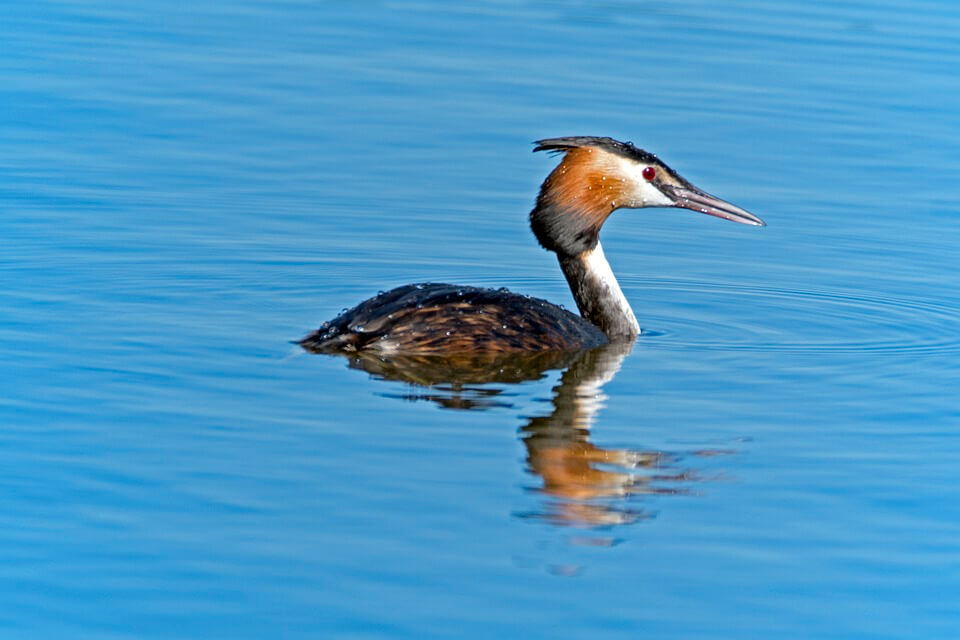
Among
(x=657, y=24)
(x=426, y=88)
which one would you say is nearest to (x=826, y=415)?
(x=426, y=88)

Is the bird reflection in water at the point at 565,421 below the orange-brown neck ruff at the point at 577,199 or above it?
below

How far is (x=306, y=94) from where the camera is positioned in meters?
16.2

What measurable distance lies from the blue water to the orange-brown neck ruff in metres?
0.81

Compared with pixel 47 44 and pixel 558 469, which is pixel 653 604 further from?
pixel 47 44

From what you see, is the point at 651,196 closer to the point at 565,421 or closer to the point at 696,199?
the point at 696,199

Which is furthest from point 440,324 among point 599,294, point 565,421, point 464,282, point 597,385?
point 464,282

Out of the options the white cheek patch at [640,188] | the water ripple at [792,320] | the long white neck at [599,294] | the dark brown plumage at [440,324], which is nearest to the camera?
the dark brown plumage at [440,324]

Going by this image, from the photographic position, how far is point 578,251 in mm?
10477

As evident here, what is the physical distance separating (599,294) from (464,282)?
110cm

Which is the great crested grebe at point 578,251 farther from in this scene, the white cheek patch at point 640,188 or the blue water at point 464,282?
the blue water at point 464,282

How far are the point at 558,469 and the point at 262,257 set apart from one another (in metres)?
4.49

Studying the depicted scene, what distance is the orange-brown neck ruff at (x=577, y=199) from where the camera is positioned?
1034 centimetres

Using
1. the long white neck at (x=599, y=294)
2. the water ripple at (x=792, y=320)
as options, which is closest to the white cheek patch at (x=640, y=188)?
the long white neck at (x=599, y=294)

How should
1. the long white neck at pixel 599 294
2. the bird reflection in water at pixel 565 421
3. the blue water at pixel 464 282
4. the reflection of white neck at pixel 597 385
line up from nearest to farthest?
the blue water at pixel 464 282, the bird reflection in water at pixel 565 421, the reflection of white neck at pixel 597 385, the long white neck at pixel 599 294
